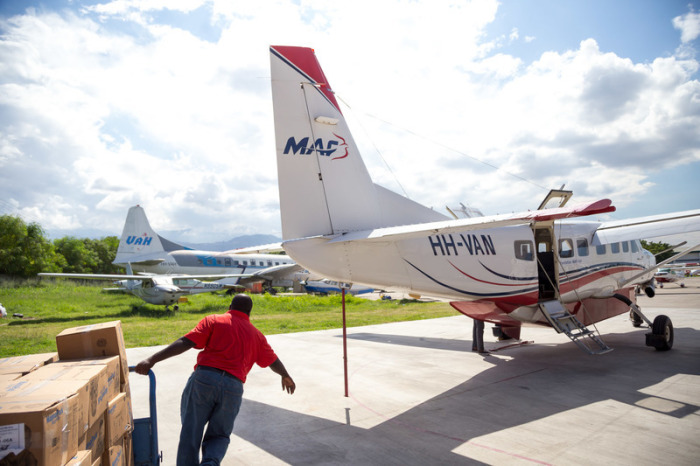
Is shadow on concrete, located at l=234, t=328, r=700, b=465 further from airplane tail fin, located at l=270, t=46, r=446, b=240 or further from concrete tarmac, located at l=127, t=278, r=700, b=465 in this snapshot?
airplane tail fin, located at l=270, t=46, r=446, b=240

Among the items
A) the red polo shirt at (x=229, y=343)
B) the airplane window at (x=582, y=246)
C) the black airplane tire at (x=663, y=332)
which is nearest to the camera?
the red polo shirt at (x=229, y=343)

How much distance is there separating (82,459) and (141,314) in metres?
21.1

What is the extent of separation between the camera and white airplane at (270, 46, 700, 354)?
641cm

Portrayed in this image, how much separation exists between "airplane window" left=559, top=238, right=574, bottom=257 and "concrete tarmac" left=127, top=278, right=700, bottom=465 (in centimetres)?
233

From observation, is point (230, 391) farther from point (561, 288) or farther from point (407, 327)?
point (407, 327)

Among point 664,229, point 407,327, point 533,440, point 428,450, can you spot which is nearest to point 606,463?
point 533,440

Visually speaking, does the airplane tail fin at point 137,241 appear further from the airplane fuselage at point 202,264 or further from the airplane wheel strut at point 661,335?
the airplane wheel strut at point 661,335

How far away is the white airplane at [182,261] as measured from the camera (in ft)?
96.3

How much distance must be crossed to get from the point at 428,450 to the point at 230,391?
7.73 feet

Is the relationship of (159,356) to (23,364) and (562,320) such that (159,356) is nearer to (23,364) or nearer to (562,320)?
(23,364)

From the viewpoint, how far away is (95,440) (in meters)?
2.86

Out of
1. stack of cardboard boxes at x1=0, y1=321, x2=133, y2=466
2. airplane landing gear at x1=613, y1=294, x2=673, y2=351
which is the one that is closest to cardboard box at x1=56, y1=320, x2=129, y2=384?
stack of cardboard boxes at x1=0, y1=321, x2=133, y2=466

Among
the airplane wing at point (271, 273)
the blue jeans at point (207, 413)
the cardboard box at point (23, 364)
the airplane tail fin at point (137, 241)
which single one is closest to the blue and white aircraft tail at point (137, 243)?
the airplane tail fin at point (137, 241)

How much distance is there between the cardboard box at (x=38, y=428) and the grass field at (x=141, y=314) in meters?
10.2
